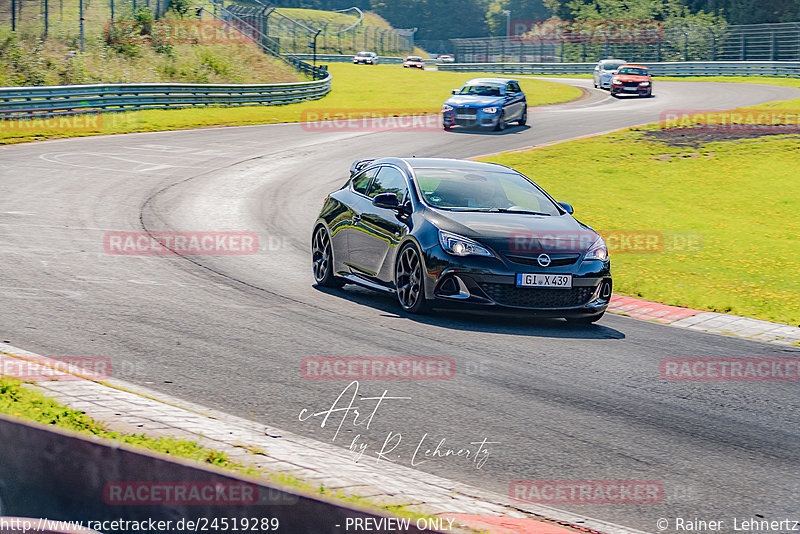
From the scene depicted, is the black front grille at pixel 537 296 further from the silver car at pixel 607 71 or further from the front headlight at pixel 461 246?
the silver car at pixel 607 71

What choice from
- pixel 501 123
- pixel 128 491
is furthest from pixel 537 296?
pixel 501 123

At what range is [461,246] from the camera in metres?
9.81

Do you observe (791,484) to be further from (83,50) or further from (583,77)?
(583,77)

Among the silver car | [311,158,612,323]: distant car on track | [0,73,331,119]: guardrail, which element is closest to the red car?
the silver car

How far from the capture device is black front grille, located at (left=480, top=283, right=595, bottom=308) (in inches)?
381

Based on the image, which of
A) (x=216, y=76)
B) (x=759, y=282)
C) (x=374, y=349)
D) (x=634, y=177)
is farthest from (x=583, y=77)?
(x=374, y=349)

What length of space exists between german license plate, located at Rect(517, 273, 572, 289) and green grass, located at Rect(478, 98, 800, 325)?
2.84 meters

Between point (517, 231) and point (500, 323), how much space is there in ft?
3.22

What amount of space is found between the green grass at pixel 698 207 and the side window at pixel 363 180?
3.68m

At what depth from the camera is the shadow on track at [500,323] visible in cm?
977

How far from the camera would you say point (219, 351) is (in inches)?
325

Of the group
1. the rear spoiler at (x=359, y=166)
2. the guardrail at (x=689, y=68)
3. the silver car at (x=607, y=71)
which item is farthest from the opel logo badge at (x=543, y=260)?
the guardrail at (x=689, y=68)

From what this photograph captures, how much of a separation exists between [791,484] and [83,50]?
37785 millimetres

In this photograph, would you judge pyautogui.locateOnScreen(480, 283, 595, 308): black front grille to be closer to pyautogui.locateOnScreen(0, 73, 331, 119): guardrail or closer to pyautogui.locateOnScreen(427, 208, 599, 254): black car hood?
pyautogui.locateOnScreen(427, 208, 599, 254): black car hood
